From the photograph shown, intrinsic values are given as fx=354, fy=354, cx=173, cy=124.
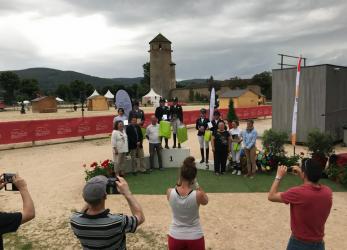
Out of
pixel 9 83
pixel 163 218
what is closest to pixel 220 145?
pixel 163 218

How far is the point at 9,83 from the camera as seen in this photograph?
3438 inches

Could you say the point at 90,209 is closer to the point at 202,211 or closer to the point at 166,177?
the point at 202,211

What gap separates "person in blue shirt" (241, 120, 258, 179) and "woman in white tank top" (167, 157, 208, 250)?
6.94m

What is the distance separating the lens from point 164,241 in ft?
21.2

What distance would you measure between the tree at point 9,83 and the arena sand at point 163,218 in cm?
8390

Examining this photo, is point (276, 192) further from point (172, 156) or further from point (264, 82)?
point (264, 82)

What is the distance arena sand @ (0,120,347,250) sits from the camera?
6.38 meters

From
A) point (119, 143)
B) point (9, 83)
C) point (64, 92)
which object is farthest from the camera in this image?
point (64, 92)

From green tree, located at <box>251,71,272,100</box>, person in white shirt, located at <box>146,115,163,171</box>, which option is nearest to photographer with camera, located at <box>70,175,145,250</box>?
person in white shirt, located at <box>146,115,163,171</box>

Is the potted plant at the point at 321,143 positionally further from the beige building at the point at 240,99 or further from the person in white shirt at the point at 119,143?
the beige building at the point at 240,99

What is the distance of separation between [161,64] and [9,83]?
37.8 m

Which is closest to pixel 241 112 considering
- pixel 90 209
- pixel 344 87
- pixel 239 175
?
pixel 344 87

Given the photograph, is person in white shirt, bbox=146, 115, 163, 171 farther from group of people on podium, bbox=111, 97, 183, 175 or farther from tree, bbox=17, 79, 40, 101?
tree, bbox=17, 79, 40, 101

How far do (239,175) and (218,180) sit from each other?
0.95 metres
